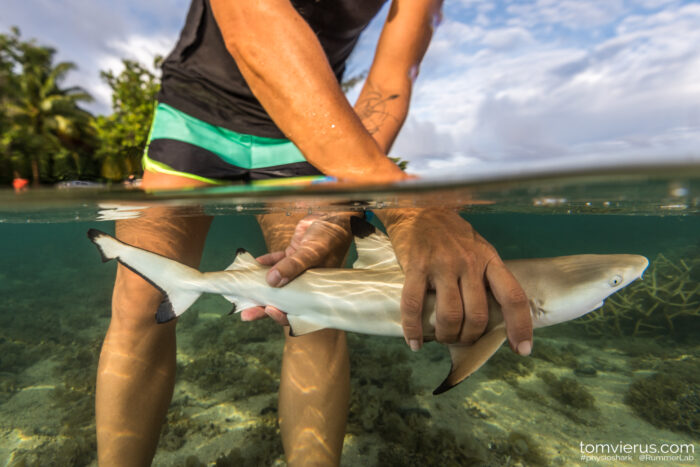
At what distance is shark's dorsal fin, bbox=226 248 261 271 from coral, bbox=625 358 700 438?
6295 millimetres

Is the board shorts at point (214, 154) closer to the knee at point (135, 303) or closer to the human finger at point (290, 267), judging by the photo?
the human finger at point (290, 267)

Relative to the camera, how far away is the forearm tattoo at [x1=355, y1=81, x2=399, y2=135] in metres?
3.04

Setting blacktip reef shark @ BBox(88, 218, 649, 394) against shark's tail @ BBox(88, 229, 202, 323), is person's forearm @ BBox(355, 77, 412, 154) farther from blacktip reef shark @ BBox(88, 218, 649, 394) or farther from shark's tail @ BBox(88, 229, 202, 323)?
shark's tail @ BBox(88, 229, 202, 323)

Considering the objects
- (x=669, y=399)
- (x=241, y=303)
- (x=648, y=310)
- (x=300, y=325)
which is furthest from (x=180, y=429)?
(x=648, y=310)

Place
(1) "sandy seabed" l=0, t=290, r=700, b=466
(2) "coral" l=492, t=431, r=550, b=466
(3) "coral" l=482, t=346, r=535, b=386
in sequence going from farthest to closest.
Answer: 1. (3) "coral" l=482, t=346, r=535, b=386
2. (1) "sandy seabed" l=0, t=290, r=700, b=466
3. (2) "coral" l=492, t=431, r=550, b=466

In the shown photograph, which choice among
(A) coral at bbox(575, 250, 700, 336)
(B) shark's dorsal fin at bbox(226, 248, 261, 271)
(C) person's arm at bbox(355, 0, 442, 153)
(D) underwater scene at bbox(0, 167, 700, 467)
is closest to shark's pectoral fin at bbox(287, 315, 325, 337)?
(B) shark's dorsal fin at bbox(226, 248, 261, 271)

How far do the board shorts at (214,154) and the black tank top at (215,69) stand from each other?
9cm

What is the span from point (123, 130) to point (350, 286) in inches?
250

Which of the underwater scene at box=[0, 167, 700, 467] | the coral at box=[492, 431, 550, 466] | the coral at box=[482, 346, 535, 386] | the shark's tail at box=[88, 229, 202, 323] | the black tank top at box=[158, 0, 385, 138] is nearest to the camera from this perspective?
the shark's tail at box=[88, 229, 202, 323]

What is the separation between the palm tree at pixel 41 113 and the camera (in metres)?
4.24

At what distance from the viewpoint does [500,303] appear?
1.70 meters

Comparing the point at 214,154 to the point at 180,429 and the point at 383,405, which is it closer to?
the point at 180,429

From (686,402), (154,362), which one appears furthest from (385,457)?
(686,402)

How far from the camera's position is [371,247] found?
7.65ft
